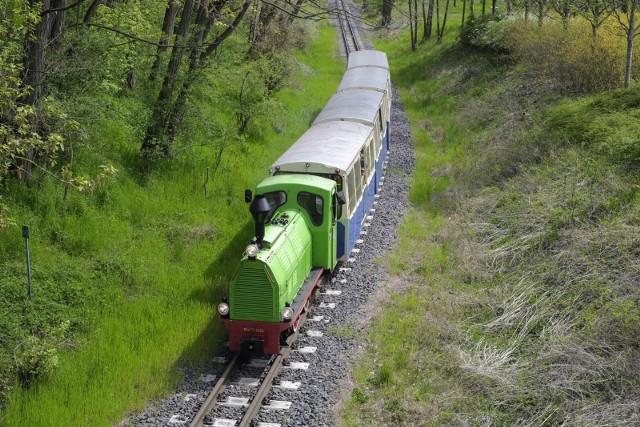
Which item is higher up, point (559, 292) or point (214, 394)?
point (559, 292)

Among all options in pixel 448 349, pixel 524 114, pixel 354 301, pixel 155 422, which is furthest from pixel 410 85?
pixel 155 422

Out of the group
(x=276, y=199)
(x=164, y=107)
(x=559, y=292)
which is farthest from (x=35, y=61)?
(x=559, y=292)

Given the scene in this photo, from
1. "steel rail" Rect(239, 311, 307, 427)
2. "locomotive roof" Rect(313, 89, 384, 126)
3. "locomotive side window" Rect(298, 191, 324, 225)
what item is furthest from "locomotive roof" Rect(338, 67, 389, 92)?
"steel rail" Rect(239, 311, 307, 427)

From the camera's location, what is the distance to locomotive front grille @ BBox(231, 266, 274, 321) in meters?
10.7

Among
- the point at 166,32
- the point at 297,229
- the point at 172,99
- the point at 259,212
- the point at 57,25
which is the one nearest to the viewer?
the point at 259,212

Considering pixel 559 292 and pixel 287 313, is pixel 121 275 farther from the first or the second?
pixel 559 292

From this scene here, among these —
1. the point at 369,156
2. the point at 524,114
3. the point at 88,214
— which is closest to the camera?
the point at 88,214

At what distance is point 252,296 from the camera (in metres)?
10.9

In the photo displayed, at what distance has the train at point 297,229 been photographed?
10.8 meters

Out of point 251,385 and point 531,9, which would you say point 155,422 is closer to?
point 251,385

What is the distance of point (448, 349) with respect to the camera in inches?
426

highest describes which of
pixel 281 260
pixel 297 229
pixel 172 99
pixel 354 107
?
pixel 172 99

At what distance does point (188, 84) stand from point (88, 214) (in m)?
4.73

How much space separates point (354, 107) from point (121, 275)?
930cm
